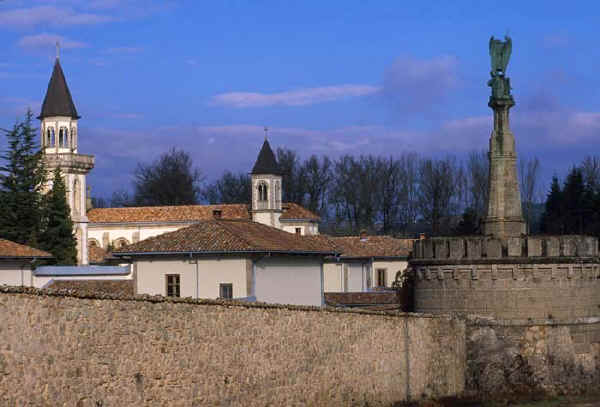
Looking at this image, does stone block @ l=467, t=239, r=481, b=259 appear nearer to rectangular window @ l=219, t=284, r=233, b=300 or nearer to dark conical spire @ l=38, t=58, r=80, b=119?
rectangular window @ l=219, t=284, r=233, b=300

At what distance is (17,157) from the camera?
74688 mm

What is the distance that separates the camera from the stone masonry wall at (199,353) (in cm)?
1358

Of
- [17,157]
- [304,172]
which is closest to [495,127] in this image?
[17,157]

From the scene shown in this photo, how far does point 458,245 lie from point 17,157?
49.6m

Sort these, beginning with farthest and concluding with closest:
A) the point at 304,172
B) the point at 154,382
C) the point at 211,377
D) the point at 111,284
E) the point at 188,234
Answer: the point at 304,172 → the point at 111,284 → the point at 188,234 → the point at 211,377 → the point at 154,382

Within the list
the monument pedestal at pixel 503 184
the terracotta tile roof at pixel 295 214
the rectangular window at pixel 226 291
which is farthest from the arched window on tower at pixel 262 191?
the monument pedestal at pixel 503 184

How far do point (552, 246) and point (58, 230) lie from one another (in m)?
46.3

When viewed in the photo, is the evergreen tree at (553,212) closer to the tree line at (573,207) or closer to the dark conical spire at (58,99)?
the tree line at (573,207)

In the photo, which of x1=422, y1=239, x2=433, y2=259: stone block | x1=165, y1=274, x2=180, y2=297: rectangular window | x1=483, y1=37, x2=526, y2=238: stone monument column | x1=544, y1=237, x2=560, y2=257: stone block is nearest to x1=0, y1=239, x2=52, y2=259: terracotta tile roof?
x1=165, y1=274, x2=180, y2=297: rectangular window

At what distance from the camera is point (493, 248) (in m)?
30.1

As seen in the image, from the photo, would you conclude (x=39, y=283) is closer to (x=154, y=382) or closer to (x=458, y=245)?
(x=458, y=245)

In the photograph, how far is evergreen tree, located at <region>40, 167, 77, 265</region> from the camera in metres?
69.1

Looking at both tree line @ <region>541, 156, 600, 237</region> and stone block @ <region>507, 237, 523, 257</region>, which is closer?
stone block @ <region>507, 237, 523, 257</region>

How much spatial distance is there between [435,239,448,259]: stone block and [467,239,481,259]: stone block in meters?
0.63
